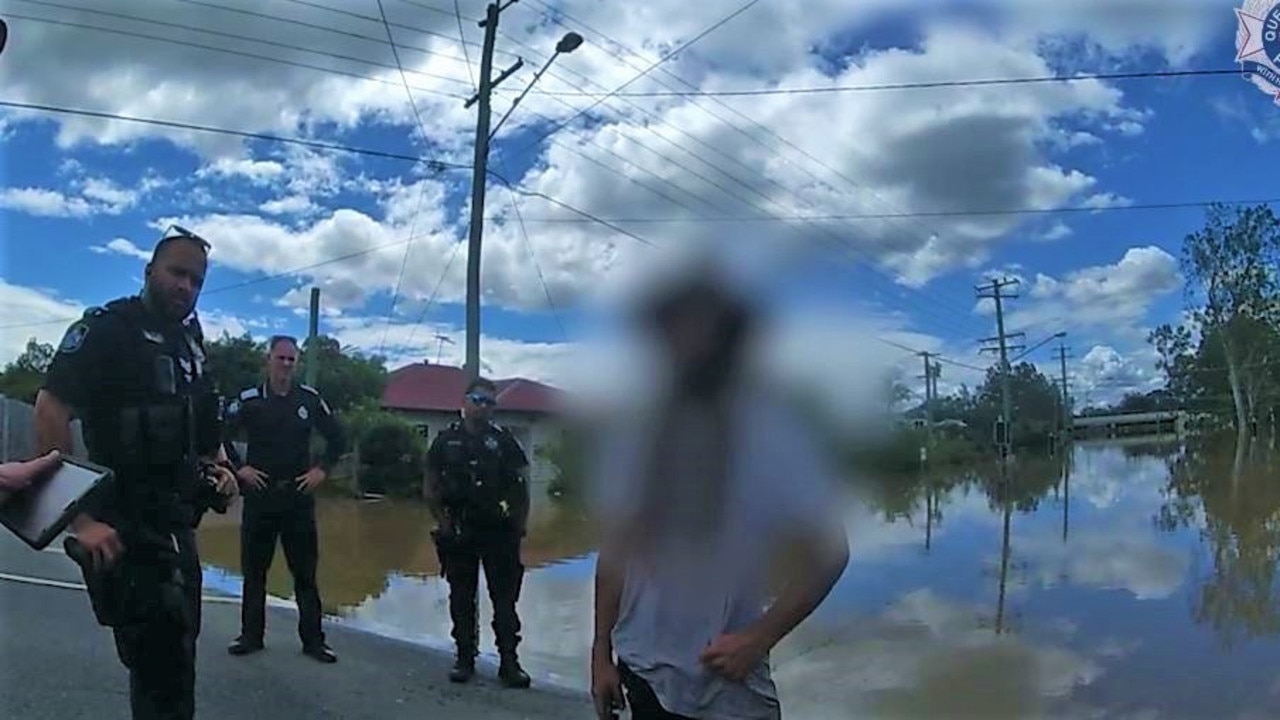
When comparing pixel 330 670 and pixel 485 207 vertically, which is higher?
pixel 485 207

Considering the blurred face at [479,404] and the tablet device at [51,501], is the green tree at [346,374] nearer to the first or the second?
the blurred face at [479,404]

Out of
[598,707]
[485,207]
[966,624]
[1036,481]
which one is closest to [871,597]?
[966,624]

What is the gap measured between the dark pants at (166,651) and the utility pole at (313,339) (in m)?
1.88

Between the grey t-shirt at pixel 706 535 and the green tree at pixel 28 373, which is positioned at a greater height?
the green tree at pixel 28 373

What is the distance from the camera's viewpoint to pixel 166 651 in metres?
2.27

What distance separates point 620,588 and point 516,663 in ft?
8.50

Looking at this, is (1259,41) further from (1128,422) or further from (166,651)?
(166,651)

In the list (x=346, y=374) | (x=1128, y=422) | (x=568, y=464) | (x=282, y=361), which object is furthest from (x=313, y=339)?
(x=1128, y=422)

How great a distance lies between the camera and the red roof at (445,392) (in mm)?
2074

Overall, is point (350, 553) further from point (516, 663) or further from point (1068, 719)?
point (1068, 719)

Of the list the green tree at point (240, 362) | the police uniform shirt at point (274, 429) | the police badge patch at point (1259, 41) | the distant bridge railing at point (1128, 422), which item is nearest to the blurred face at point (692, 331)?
the police badge patch at point (1259, 41)

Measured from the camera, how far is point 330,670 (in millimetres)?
4023

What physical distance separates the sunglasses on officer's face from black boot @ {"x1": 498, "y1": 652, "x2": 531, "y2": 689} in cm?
107

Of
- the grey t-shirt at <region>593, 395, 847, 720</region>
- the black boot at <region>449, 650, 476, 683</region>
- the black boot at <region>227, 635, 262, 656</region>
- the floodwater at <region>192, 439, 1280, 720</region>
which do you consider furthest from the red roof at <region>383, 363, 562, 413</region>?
the black boot at <region>227, 635, 262, 656</region>
